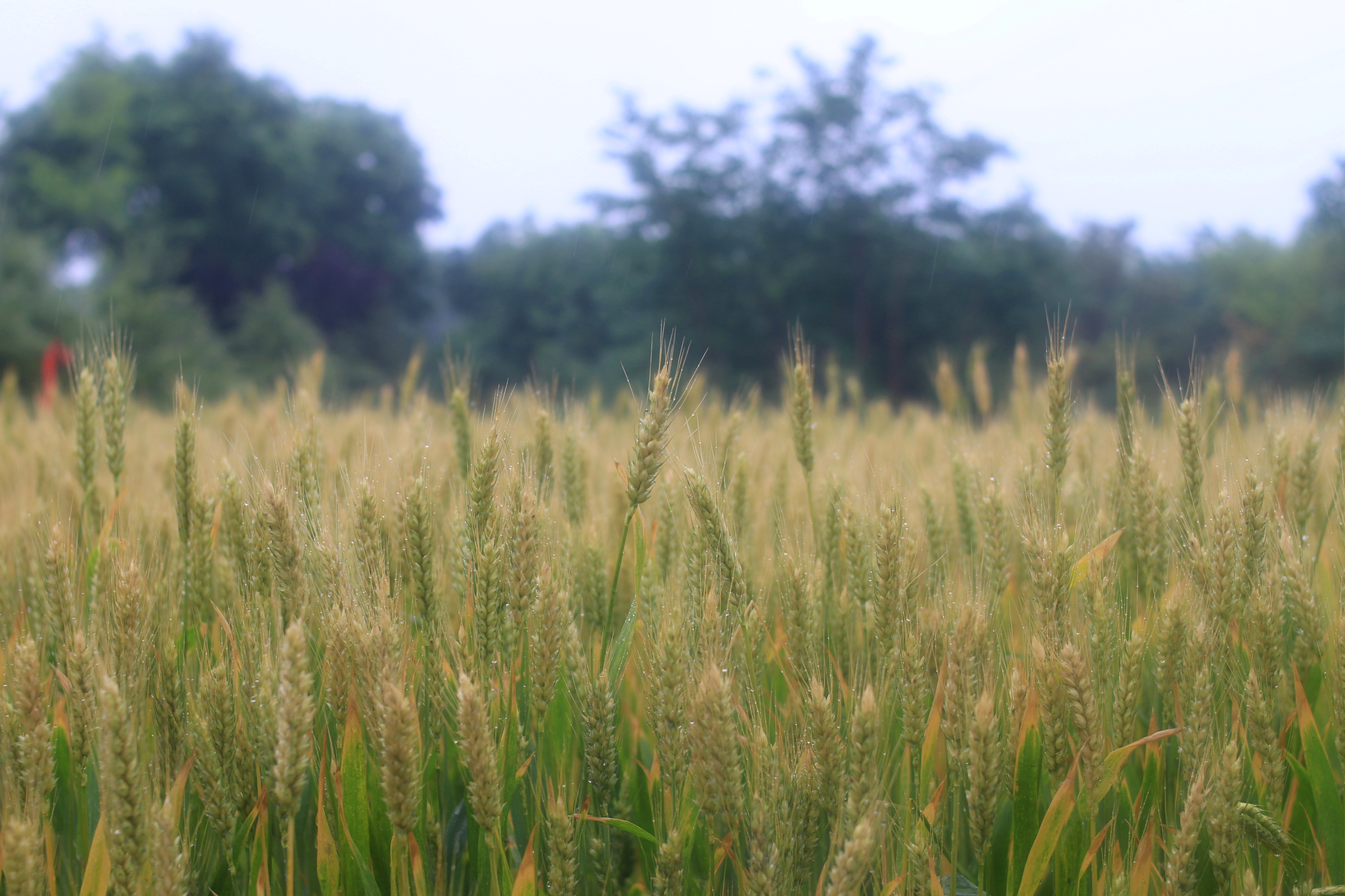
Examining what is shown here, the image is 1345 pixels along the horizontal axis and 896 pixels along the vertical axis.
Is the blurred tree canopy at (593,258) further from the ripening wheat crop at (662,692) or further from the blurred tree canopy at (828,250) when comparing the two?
the ripening wheat crop at (662,692)

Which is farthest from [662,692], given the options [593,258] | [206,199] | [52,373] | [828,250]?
[206,199]

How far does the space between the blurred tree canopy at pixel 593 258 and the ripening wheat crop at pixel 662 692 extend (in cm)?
920

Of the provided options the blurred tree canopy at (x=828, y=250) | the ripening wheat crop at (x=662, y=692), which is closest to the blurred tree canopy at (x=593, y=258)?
the blurred tree canopy at (x=828, y=250)

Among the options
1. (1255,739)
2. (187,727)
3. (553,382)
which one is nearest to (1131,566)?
(1255,739)

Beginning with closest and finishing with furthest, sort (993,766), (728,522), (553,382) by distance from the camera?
(993,766), (728,522), (553,382)

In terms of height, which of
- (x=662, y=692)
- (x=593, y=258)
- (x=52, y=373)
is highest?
(x=593, y=258)

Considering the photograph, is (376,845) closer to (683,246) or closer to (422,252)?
(683,246)

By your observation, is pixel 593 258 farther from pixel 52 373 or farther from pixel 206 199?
pixel 52 373

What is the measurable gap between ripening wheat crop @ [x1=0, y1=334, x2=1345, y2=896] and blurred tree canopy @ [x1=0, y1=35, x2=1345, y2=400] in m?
9.20

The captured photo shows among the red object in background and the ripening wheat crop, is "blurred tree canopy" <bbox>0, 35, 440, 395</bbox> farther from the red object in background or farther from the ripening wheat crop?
the ripening wheat crop

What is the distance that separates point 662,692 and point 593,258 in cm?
Answer: 2474

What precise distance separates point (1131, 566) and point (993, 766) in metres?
1.09

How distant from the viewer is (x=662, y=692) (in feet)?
3.93

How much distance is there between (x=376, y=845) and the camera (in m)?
1.27
